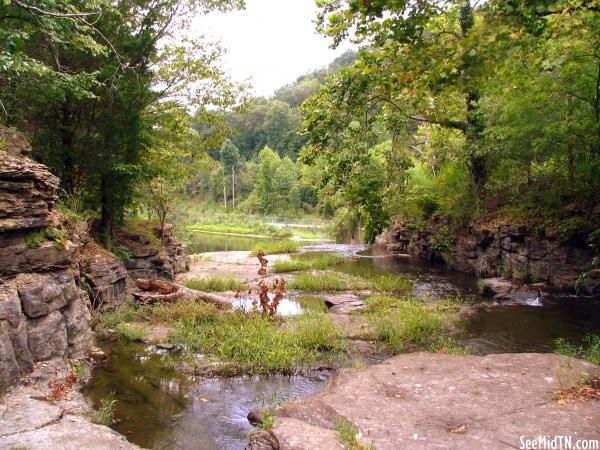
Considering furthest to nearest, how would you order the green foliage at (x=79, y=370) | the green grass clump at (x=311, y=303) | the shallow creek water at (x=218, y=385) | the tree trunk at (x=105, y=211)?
the tree trunk at (x=105, y=211) → the green grass clump at (x=311, y=303) → the green foliage at (x=79, y=370) → the shallow creek water at (x=218, y=385)

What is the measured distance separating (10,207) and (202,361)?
4060 millimetres

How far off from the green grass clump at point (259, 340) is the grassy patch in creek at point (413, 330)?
0.95 m

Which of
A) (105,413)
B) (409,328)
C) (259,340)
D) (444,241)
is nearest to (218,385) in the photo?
(259,340)

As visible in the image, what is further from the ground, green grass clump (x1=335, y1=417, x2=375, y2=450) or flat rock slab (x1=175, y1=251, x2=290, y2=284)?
green grass clump (x1=335, y1=417, x2=375, y2=450)

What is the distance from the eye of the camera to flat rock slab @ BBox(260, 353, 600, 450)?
16.2 feet

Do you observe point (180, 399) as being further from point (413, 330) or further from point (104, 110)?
point (104, 110)

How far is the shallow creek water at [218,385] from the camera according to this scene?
6035 millimetres

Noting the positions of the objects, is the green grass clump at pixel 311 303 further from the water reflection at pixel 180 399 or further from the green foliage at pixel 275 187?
the green foliage at pixel 275 187

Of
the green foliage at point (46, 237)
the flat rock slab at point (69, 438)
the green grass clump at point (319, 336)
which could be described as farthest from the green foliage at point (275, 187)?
the flat rock slab at point (69, 438)

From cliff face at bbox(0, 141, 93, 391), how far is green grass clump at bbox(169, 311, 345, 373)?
216 cm

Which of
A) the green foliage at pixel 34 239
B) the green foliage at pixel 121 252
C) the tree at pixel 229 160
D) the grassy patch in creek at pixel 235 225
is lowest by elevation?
the grassy patch in creek at pixel 235 225

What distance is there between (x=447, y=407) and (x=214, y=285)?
1070 cm

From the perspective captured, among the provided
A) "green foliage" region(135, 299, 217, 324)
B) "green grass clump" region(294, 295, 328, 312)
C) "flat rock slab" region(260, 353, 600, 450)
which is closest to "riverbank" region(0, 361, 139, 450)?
"flat rock slab" region(260, 353, 600, 450)

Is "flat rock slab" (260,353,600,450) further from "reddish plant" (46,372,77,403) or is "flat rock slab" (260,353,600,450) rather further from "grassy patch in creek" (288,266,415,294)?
"grassy patch in creek" (288,266,415,294)
